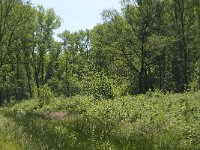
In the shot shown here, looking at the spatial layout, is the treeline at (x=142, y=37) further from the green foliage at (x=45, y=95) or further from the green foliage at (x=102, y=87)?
the green foliage at (x=102, y=87)

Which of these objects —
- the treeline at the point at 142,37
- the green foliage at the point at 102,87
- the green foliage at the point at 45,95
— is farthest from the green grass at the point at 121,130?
the treeline at the point at 142,37

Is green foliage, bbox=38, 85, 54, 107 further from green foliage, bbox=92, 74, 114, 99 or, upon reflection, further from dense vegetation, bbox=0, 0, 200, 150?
green foliage, bbox=92, 74, 114, 99

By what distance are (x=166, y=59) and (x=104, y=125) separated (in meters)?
38.9

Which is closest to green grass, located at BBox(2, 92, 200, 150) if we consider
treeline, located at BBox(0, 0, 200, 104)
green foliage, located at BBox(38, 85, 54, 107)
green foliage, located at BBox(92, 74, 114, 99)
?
green foliage, located at BBox(92, 74, 114, 99)

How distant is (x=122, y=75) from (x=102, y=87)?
24.8 m

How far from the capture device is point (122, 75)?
160ft

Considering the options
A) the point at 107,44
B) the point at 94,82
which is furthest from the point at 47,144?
the point at 107,44

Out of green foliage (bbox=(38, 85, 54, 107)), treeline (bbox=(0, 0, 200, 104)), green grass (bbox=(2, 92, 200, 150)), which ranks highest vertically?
treeline (bbox=(0, 0, 200, 104))

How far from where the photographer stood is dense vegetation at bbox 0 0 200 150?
13.3 meters

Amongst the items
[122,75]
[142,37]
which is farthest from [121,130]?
[122,75]

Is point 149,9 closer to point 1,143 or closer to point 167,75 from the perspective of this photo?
point 167,75

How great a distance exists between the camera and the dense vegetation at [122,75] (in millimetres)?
13316

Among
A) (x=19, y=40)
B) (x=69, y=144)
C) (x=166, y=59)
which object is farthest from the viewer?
(x=19, y=40)

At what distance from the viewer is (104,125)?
14836mm
